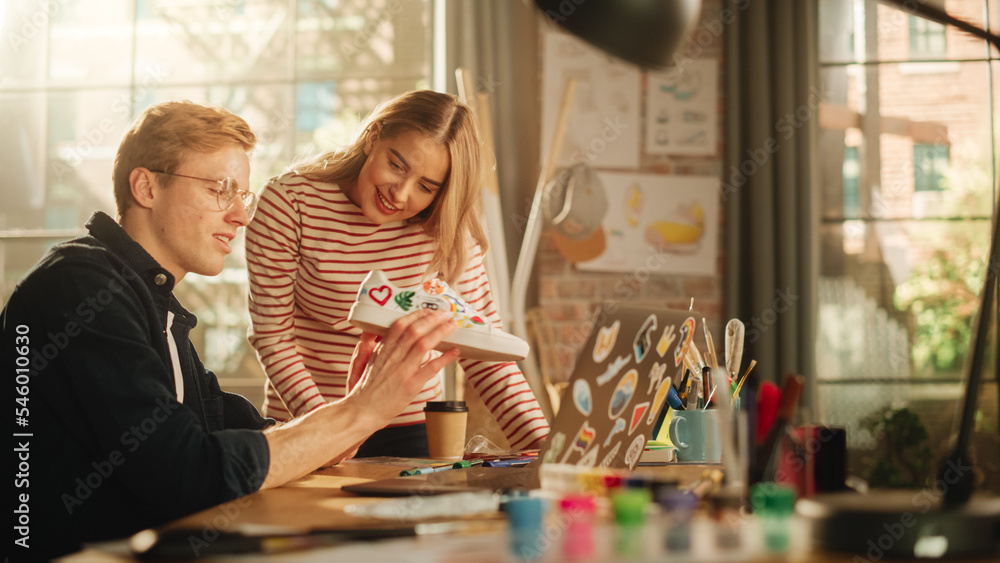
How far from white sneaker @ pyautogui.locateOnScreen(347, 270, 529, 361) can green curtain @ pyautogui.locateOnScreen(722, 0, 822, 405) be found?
87.0 inches

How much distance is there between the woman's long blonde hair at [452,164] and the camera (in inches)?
66.1

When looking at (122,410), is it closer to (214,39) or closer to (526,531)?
(526,531)

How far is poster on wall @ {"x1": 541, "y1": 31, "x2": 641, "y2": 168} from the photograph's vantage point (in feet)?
10.8

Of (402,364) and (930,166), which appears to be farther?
(930,166)

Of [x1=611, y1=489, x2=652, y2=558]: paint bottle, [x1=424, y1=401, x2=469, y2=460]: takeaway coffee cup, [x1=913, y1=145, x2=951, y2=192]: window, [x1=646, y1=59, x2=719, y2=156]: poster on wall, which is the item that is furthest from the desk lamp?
[x1=913, y1=145, x2=951, y2=192]: window

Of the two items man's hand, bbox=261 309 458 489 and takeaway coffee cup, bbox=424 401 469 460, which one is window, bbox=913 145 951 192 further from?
man's hand, bbox=261 309 458 489

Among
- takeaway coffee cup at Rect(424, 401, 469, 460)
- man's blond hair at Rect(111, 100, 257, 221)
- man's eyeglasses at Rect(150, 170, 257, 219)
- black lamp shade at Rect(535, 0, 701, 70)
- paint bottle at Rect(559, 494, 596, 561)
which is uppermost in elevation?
black lamp shade at Rect(535, 0, 701, 70)

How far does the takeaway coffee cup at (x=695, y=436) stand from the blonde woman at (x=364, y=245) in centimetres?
35

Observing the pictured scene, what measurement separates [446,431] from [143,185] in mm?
609

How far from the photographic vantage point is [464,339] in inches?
45.3

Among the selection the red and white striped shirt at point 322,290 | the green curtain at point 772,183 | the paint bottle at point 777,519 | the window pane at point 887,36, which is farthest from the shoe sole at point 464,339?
the window pane at point 887,36

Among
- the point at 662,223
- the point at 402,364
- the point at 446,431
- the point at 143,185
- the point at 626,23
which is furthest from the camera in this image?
the point at 662,223

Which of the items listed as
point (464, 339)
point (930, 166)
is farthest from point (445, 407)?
point (930, 166)

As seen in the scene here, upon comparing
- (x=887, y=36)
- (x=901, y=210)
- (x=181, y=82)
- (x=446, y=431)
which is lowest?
(x=446, y=431)
